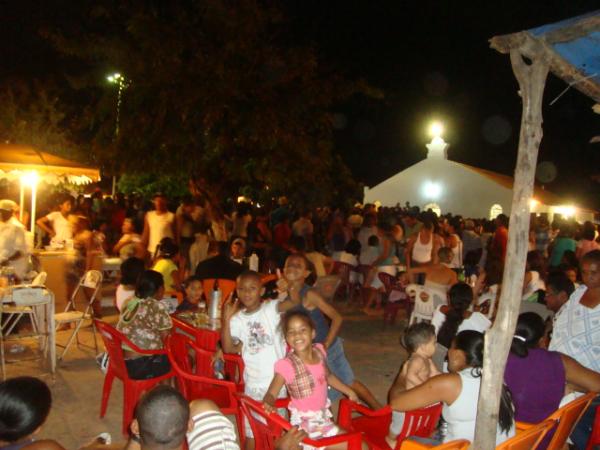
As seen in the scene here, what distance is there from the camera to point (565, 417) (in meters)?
3.42

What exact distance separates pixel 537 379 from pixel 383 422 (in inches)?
41.2

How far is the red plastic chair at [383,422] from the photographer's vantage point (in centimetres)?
371

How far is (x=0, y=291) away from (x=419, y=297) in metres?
5.26

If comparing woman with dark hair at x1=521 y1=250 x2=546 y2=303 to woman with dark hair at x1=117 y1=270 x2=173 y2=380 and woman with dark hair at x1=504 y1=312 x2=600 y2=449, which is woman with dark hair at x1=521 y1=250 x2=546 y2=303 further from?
woman with dark hair at x1=117 y1=270 x2=173 y2=380

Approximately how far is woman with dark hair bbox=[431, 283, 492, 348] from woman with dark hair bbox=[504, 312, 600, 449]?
170 centimetres

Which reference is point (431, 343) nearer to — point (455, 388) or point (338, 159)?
point (455, 388)

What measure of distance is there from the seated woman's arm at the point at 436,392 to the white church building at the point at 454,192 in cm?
3363

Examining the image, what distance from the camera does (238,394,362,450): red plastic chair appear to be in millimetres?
3168

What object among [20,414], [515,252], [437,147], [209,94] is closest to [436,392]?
[515,252]

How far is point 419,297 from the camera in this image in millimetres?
8102

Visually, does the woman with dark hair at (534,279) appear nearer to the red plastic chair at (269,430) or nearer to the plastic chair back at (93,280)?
the red plastic chair at (269,430)

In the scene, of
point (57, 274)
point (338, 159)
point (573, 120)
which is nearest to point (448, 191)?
point (573, 120)

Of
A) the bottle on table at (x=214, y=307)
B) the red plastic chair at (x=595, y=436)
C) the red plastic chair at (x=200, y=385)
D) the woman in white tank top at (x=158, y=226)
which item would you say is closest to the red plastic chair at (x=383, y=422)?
the red plastic chair at (x=200, y=385)

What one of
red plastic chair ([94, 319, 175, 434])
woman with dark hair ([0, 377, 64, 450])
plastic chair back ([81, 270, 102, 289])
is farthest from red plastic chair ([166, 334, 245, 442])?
plastic chair back ([81, 270, 102, 289])
